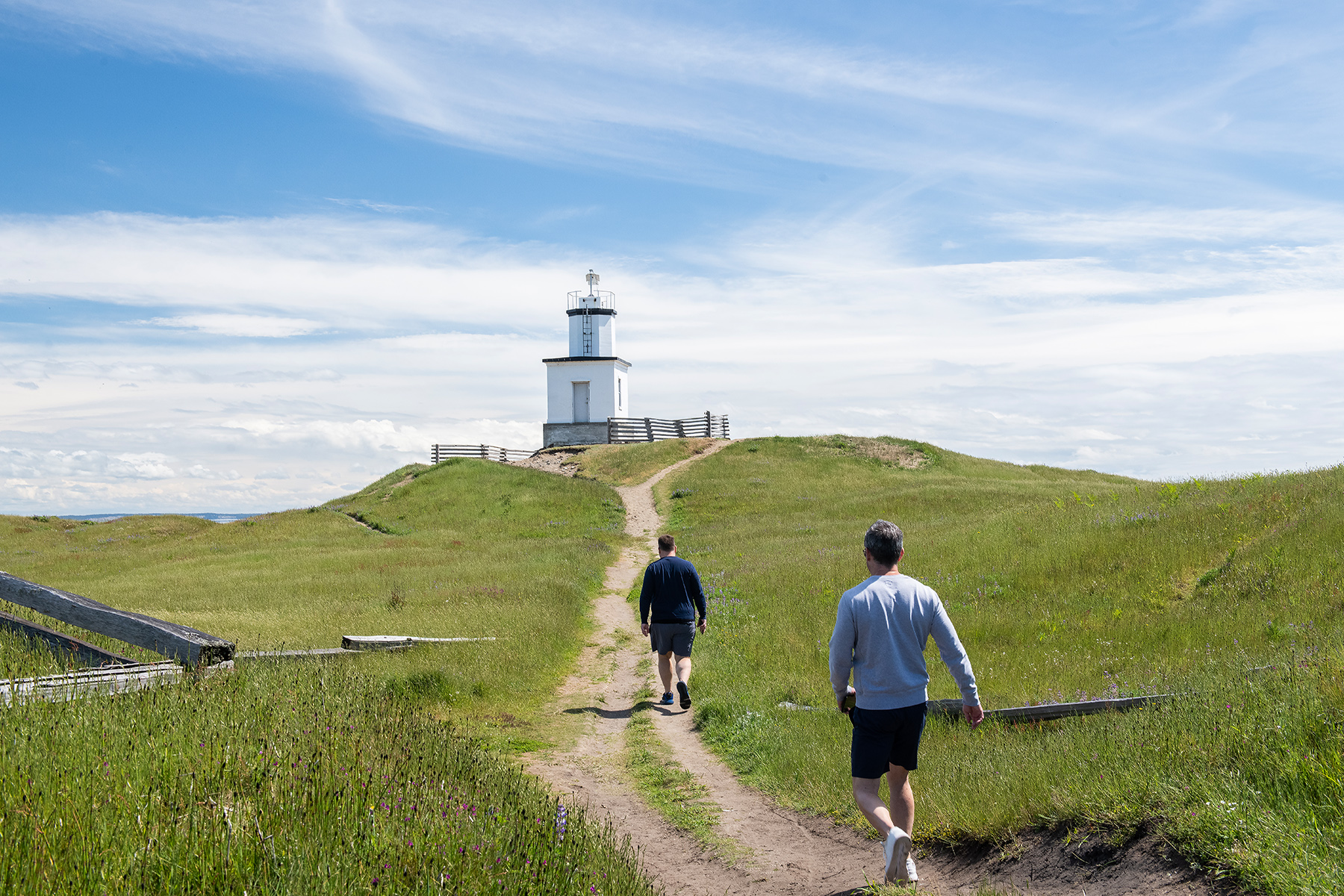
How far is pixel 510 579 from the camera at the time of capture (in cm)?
2225

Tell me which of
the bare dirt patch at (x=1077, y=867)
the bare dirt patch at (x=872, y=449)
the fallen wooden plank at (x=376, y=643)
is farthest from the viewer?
the bare dirt patch at (x=872, y=449)

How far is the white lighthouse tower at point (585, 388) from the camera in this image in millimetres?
72312

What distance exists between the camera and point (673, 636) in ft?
39.0

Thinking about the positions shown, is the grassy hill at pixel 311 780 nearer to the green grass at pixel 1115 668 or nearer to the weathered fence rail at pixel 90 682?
the weathered fence rail at pixel 90 682

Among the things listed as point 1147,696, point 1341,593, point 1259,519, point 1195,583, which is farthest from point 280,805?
point 1259,519

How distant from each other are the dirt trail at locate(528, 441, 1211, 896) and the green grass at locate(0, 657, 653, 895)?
1.26 metres

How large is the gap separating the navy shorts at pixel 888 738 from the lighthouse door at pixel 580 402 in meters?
68.2

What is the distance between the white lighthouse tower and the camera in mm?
72312

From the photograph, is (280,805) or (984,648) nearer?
(280,805)

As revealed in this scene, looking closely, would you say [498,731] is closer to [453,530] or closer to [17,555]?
[453,530]

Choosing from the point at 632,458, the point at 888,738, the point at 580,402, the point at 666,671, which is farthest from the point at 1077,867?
the point at 580,402

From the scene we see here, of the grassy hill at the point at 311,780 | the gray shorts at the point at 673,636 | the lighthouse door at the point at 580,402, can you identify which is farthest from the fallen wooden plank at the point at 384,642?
the lighthouse door at the point at 580,402

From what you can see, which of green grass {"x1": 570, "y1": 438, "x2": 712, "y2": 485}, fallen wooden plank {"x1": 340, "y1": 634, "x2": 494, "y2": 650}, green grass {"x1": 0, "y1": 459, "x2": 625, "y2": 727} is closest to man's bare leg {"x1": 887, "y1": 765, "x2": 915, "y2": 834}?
green grass {"x1": 0, "y1": 459, "x2": 625, "y2": 727}

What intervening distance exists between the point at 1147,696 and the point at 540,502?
40.5m
